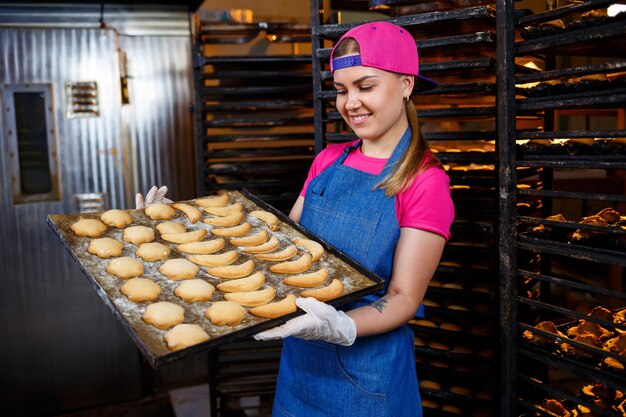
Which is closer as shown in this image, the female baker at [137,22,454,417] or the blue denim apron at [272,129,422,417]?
the female baker at [137,22,454,417]

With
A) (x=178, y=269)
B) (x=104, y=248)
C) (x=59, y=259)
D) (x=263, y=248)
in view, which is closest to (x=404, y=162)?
(x=263, y=248)

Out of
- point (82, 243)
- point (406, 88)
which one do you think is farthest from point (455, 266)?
point (82, 243)

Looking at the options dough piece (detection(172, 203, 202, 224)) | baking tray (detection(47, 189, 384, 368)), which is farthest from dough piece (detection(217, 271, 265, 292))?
dough piece (detection(172, 203, 202, 224))

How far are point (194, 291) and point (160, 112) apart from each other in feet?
10.5

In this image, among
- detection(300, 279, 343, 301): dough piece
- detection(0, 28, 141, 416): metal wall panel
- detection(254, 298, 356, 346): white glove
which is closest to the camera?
detection(254, 298, 356, 346): white glove

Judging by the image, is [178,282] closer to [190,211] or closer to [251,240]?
[251,240]

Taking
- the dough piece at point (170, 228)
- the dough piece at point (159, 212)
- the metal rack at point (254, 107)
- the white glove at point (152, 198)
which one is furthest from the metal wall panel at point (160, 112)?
the dough piece at point (170, 228)

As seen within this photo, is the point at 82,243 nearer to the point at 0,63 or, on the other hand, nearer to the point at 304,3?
the point at 0,63

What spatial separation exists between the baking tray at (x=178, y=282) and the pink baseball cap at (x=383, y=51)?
2.08ft

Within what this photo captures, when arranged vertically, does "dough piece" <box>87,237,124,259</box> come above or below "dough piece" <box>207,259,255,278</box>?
above

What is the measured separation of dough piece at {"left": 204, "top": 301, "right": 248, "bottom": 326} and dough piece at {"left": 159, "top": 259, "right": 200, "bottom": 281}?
9.2 inches

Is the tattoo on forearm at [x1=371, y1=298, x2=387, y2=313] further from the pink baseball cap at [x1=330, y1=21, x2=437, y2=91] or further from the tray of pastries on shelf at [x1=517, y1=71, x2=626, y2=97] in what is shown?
the tray of pastries on shelf at [x1=517, y1=71, x2=626, y2=97]

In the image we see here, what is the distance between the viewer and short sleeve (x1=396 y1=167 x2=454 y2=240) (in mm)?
1838

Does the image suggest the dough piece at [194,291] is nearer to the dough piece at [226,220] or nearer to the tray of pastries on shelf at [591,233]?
the dough piece at [226,220]
